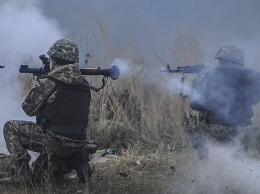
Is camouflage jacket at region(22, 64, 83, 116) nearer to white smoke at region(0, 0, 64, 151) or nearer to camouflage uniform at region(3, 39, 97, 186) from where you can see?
camouflage uniform at region(3, 39, 97, 186)

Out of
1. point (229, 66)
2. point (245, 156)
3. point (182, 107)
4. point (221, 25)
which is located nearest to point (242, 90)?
point (229, 66)

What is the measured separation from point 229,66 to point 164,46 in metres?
3.21

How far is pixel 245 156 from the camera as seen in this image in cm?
666

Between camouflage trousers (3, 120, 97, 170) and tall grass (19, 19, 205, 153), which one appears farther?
tall grass (19, 19, 205, 153)

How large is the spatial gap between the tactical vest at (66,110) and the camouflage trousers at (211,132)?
174 cm

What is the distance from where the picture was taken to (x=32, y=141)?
216 inches

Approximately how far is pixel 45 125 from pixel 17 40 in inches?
104

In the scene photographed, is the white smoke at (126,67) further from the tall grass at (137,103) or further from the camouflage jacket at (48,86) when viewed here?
the camouflage jacket at (48,86)

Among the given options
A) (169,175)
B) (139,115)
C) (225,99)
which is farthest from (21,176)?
(139,115)

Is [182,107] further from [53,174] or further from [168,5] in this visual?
[168,5]

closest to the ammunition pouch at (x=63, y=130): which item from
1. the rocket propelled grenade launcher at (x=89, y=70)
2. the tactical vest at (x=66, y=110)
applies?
the tactical vest at (x=66, y=110)

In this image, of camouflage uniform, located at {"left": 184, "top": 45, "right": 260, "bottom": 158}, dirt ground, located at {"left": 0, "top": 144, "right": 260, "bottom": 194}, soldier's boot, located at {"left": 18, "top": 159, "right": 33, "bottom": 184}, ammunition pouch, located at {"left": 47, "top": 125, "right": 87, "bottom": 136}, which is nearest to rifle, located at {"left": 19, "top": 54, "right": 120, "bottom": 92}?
ammunition pouch, located at {"left": 47, "top": 125, "right": 87, "bottom": 136}

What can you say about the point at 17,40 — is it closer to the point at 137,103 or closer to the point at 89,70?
the point at 137,103

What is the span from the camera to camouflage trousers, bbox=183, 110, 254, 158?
21.5 ft
